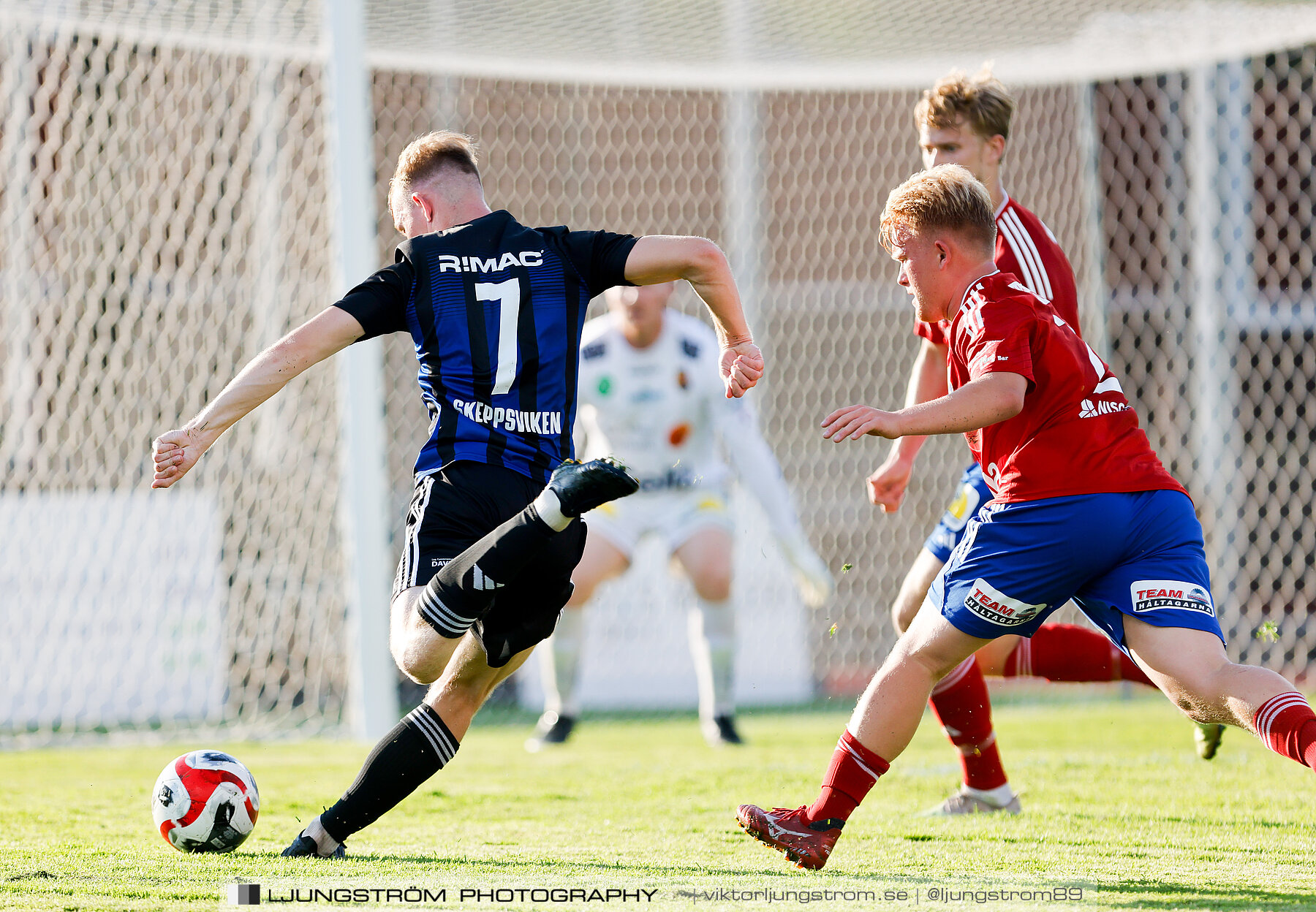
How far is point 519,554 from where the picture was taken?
114 inches

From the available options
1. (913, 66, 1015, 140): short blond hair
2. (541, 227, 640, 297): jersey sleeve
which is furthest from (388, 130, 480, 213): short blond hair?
(913, 66, 1015, 140): short blond hair

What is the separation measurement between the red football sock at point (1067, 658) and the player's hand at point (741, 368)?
4.56 feet

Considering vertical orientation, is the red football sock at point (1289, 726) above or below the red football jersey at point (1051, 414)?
below

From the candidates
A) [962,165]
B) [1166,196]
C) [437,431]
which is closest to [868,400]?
[1166,196]

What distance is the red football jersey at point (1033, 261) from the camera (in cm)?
373

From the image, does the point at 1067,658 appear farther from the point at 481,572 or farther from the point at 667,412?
the point at 667,412

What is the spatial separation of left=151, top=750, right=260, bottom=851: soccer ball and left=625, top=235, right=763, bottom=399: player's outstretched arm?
1.48 m

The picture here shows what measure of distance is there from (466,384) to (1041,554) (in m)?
1.37

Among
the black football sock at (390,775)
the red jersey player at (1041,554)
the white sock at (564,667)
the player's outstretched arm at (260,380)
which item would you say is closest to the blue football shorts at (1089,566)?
the red jersey player at (1041,554)

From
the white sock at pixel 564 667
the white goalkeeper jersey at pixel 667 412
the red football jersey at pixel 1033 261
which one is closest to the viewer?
the red football jersey at pixel 1033 261

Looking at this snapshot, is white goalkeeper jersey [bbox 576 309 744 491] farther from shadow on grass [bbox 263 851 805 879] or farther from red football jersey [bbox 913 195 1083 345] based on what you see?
shadow on grass [bbox 263 851 805 879]

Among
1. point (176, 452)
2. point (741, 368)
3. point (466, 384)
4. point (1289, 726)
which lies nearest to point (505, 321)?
point (466, 384)

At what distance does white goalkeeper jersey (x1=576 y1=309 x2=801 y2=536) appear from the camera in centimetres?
676

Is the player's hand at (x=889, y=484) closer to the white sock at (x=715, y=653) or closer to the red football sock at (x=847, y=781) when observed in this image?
the red football sock at (x=847, y=781)
